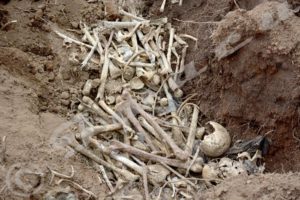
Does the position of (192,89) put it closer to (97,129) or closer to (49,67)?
(97,129)

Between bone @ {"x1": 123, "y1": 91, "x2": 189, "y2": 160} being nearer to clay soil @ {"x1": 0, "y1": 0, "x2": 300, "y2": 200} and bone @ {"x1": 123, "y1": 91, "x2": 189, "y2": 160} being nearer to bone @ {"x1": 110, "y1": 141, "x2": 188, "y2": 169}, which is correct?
bone @ {"x1": 110, "y1": 141, "x2": 188, "y2": 169}

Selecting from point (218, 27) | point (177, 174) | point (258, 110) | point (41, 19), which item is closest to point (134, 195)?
point (177, 174)

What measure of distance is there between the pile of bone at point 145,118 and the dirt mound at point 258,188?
0.99ft

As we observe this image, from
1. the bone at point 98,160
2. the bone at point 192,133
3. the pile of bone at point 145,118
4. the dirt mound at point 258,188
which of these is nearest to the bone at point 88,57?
the pile of bone at point 145,118

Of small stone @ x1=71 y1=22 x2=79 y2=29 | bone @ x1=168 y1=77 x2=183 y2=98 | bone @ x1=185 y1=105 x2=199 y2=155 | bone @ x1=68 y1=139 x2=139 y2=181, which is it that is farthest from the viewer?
small stone @ x1=71 y1=22 x2=79 y2=29

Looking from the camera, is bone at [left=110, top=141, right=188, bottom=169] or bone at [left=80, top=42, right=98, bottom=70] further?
bone at [left=80, top=42, right=98, bottom=70]

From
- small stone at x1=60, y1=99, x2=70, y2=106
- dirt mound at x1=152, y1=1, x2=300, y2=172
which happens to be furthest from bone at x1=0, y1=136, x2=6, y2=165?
dirt mound at x1=152, y1=1, x2=300, y2=172

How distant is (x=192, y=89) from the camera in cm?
440

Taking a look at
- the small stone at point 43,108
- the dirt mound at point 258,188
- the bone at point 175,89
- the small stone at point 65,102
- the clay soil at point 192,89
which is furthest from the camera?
the bone at point 175,89

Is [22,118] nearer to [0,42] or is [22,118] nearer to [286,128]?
[0,42]

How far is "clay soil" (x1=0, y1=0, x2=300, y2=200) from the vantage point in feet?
12.1

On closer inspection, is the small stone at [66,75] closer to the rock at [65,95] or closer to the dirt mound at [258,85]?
the rock at [65,95]

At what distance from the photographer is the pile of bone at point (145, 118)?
3.87m

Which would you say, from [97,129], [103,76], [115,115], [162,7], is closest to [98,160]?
[97,129]
